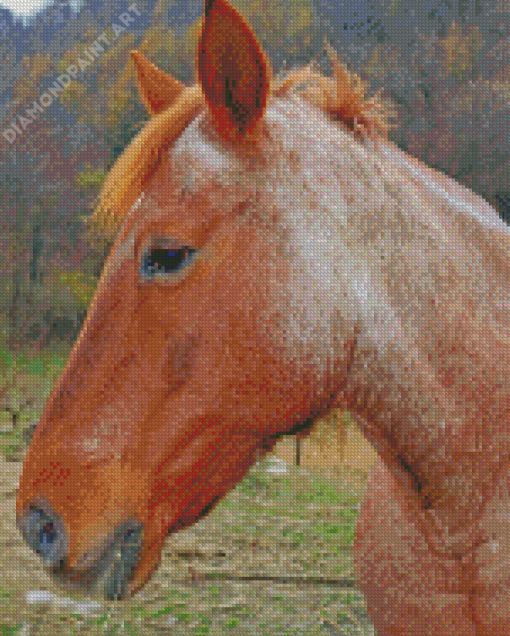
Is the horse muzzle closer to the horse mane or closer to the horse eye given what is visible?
the horse eye

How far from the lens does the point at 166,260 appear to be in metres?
1.07

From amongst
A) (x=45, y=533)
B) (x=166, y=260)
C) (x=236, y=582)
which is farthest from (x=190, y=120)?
(x=236, y=582)

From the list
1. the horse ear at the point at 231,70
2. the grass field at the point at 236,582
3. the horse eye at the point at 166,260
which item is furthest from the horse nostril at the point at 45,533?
the grass field at the point at 236,582

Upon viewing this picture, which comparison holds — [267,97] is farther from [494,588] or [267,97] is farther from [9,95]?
[9,95]

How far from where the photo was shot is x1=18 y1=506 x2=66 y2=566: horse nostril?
1.02 meters

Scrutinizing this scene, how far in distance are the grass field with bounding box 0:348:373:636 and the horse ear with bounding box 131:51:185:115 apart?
2170 mm

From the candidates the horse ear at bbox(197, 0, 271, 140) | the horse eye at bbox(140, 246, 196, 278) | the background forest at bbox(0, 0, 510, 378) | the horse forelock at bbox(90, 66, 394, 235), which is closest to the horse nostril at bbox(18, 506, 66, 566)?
the horse eye at bbox(140, 246, 196, 278)

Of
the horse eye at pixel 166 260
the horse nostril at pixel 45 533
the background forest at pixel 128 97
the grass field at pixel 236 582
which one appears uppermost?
the horse eye at pixel 166 260

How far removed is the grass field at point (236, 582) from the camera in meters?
2.82

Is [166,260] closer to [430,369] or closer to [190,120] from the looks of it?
[190,120]

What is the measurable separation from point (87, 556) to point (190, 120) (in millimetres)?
712

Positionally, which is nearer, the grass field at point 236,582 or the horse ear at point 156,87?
the horse ear at point 156,87

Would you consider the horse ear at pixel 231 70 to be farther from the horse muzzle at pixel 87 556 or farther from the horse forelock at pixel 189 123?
the horse muzzle at pixel 87 556

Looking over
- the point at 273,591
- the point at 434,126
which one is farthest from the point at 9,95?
the point at 273,591
